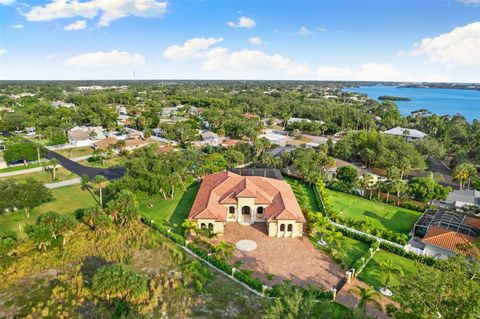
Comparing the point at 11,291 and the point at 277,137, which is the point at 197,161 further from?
the point at 277,137

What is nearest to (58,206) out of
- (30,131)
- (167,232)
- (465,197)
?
(167,232)

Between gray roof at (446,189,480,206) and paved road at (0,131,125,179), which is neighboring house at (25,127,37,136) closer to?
paved road at (0,131,125,179)

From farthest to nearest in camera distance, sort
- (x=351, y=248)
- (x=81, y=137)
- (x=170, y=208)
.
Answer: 1. (x=81, y=137)
2. (x=170, y=208)
3. (x=351, y=248)

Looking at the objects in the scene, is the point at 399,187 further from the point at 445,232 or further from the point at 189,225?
the point at 189,225

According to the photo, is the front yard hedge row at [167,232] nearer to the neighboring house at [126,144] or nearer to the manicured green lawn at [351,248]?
the manicured green lawn at [351,248]

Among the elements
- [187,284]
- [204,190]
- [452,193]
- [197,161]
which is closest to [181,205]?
[204,190]

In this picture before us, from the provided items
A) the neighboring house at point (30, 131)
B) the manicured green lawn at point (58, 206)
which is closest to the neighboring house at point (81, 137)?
the neighboring house at point (30, 131)

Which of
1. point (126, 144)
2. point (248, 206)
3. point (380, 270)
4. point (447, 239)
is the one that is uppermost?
point (126, 144)
